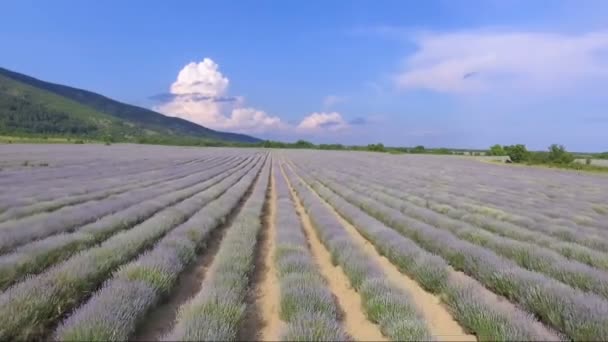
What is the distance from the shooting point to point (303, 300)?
3992mm

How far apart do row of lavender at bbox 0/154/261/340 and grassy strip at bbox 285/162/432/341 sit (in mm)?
3192

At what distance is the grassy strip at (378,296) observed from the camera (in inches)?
135

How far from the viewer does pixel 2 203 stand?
9.04 meters

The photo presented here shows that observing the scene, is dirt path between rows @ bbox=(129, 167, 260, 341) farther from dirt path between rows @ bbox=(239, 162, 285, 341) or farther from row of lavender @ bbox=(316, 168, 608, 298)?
row of lavender @ bbox=(316, 168, 608, 298)

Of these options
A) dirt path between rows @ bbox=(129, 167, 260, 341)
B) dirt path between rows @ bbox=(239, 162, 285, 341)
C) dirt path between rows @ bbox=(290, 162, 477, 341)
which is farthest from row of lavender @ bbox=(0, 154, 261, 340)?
dirt path between rows @ bbox=(290, 162, 477, 341)

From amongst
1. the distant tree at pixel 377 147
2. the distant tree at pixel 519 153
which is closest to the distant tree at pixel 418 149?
the distant tree at pixel 377 147

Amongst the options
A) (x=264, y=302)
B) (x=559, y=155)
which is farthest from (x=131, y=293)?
(x=559, y=155)

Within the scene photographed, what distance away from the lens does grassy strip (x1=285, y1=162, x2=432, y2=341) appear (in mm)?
3432

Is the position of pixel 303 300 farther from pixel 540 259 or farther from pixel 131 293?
pixel 540 259

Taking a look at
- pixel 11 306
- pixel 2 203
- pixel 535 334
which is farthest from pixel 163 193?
pixel 535 334

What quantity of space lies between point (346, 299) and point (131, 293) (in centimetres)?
257

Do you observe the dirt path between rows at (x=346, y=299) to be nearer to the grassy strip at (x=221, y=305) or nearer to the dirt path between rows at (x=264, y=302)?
the dirt path between rows at (x=264, y=302)

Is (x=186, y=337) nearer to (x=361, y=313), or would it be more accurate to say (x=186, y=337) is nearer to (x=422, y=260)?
(x=361, y=313)

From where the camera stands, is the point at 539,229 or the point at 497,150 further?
the point at 497,150
